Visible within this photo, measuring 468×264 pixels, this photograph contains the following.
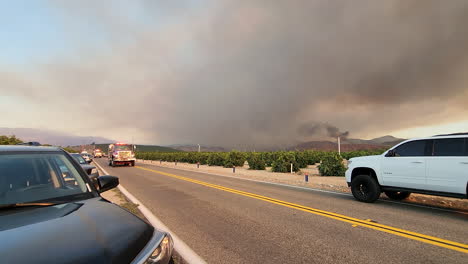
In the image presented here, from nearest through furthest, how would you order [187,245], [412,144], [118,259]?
1. [118,259]
2. [187,245]
3. [412,144]

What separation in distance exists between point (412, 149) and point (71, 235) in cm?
883

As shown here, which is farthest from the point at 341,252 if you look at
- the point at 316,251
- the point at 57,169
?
the point at 57,169

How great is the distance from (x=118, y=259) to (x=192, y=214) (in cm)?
561

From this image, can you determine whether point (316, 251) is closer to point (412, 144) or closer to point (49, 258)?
point (49, 258)

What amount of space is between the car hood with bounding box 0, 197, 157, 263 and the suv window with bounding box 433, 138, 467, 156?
801 cm

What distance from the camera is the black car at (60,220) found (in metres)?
1.45

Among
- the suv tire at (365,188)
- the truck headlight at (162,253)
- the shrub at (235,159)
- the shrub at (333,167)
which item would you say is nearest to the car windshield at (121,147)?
the shrub at (235,159)

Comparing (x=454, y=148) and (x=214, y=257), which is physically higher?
(x=454, y=148)

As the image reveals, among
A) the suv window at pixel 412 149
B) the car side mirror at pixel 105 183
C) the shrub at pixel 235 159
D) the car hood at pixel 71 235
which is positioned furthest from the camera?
the shrub at pixel 235 159

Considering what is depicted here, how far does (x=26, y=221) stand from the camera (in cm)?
186

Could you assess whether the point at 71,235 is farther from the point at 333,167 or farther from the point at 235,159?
the point at 235,159

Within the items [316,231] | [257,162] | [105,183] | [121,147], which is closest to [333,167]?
[257,162]

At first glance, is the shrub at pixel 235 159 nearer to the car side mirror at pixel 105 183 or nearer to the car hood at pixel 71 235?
the car side mirror at pixel 105 183

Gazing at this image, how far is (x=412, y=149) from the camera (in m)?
7.61
